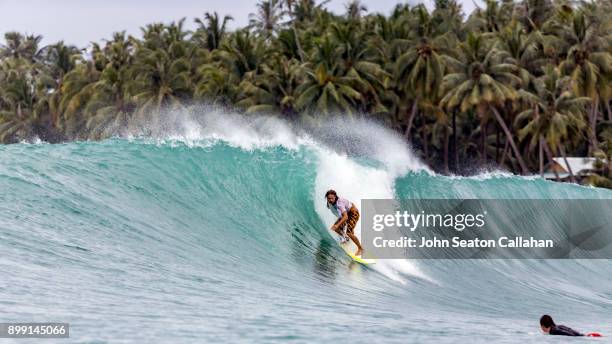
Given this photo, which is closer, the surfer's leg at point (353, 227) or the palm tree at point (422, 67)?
the surfer's leg at point (353, 227)

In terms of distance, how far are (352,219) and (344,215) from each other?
0.27m

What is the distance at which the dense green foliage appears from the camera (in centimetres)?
4856

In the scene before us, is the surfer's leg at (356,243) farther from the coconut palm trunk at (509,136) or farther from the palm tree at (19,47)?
the palm tree at (19,47)

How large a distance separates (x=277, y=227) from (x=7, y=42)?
250ft

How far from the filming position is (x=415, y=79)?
1962 inches

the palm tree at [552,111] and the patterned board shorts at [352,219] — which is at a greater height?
the palm tree at [552,111]

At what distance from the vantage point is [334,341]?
31.8 ft

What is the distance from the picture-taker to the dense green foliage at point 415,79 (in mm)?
48562

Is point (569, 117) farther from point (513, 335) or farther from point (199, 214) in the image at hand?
point (513, 335)

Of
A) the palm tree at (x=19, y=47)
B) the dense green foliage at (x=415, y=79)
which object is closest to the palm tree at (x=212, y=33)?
the dense green foliage at (x=415, y=79)

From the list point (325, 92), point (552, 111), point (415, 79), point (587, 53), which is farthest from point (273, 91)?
point (587, 53)

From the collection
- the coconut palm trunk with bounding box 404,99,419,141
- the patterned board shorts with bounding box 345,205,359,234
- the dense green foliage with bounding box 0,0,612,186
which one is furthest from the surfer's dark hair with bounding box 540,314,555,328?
the coconut palm trunk with bounding box 404,99,419,141

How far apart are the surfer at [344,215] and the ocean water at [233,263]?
0.45 meters

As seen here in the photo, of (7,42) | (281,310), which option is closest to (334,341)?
(281,310)
